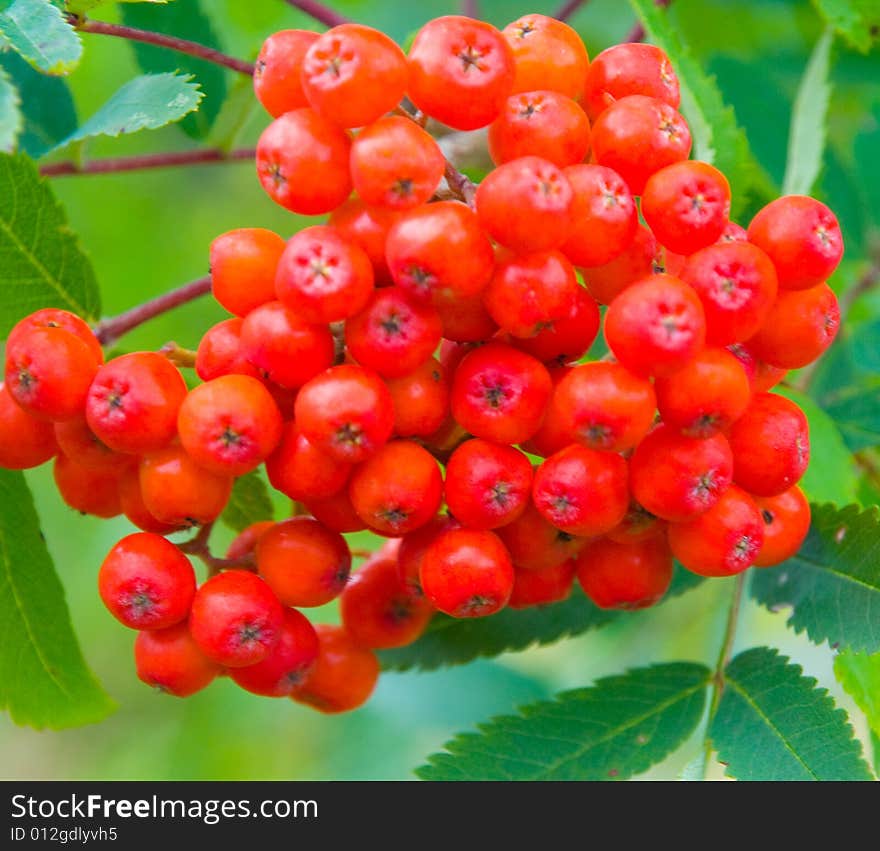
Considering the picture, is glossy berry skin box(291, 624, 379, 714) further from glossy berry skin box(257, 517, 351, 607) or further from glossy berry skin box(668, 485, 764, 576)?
glossy berry skin box(668, 485, 764, 576)

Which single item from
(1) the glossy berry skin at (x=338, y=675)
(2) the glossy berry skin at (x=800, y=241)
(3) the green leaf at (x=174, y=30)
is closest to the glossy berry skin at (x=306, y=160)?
(2) the glossy berry skin at (x=800, y=241)

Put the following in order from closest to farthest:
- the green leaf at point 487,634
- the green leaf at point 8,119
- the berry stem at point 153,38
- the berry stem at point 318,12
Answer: the green leaf at point 8,119 < the berry stem at point 153,38 < the green leaf at point 487,634 < the berry stem at point 318,12

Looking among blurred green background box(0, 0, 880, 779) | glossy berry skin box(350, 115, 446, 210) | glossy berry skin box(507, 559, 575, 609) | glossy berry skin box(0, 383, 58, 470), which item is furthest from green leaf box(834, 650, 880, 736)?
glossy berry skin box(0, 383, 58, 470)

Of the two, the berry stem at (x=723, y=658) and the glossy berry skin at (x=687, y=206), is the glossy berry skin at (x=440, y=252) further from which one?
the berry stem at (x=723, y=658)

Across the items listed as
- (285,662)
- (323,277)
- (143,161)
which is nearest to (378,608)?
(285,662)

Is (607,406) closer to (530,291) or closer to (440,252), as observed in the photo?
(530,291)
